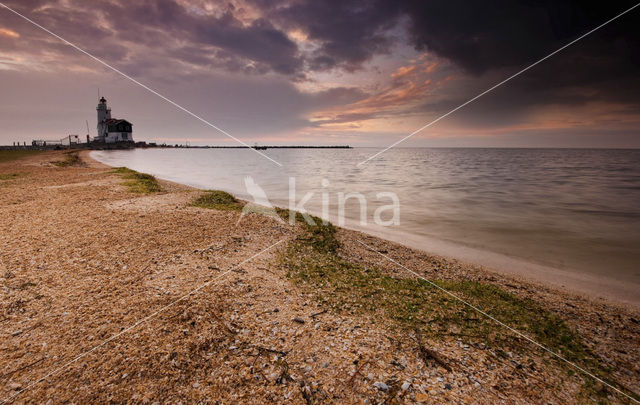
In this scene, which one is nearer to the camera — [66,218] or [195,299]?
[195,299]

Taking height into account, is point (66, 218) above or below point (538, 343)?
above

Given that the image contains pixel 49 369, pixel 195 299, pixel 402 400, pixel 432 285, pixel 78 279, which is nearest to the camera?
pixel 402 400

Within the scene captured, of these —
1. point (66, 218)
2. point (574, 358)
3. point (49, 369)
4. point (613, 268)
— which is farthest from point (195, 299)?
point (613, 268)

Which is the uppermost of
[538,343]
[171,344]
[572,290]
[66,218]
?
[66,218]

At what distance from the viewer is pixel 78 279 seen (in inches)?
201

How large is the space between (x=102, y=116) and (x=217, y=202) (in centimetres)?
14161

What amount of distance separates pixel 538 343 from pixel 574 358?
415 millimetres

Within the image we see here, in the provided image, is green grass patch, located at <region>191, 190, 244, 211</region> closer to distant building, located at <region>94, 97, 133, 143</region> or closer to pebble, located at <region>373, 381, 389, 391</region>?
pebble, located at <region>373, 381, 389, 391</region>

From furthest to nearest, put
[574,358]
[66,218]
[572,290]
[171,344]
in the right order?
[66,218] < [572,290] < [574,358] < [171,344]

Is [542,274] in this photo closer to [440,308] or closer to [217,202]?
[440,308]

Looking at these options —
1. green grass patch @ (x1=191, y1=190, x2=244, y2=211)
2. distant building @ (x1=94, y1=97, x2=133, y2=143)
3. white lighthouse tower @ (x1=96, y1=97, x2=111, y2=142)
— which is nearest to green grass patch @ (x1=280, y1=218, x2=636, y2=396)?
green grass patch @ (x1=191, y1=190, x2=244, y2=211)

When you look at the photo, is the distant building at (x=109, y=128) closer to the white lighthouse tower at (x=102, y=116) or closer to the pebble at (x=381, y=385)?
the white lighthouse tower at (x=102, y=116)

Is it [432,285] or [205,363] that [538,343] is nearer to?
[432,285]

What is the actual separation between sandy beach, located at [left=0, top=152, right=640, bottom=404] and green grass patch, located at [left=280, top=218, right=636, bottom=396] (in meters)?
0.04
